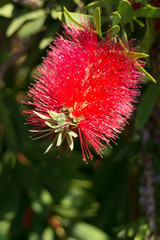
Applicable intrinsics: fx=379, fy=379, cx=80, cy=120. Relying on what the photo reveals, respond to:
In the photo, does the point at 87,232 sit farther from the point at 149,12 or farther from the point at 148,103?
the point at 149,12

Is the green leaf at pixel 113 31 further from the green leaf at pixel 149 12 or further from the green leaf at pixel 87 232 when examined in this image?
the green leaf at pixel 87 232

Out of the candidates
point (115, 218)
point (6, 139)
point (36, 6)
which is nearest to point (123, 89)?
point (36, 6)

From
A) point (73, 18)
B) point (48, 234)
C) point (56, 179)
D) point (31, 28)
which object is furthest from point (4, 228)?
point (73, 18)

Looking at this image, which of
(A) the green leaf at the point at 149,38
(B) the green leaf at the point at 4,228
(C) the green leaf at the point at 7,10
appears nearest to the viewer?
(A) the green leaf at the point at 149,38

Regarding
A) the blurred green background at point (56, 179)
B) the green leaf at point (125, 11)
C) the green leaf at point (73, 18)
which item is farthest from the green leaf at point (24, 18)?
the green leaf at point (125, 11)

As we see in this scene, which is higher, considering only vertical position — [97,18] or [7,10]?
[7,10]

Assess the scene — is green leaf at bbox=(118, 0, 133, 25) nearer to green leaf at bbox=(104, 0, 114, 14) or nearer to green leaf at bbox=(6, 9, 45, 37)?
green leaf at bbox=(104, 0, 114, 14)

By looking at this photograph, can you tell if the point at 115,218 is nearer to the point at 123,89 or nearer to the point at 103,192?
the point at 103,192
